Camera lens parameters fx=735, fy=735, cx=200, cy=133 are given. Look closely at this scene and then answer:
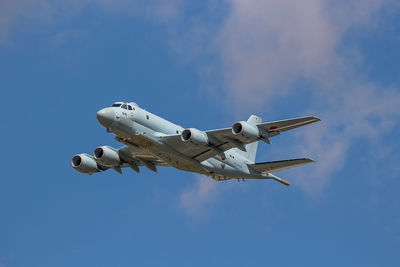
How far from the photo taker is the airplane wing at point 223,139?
53.8 m

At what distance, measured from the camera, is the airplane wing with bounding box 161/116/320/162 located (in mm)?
53781

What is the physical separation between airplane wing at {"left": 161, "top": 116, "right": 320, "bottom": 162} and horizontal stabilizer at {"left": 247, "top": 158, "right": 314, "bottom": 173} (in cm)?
493

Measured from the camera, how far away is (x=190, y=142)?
2202 inches

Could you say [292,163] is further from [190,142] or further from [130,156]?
[130,156]

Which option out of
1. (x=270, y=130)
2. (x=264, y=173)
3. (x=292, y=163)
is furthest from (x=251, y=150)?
(x=270, y=130)

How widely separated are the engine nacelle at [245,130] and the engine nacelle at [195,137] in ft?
8.49

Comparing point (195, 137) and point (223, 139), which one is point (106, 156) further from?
point (223, 139)

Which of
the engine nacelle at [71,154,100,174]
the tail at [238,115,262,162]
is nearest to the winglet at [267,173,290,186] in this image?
the tail at [238,115,262,162]

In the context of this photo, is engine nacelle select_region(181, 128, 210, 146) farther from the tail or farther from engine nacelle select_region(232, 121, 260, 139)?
the tail

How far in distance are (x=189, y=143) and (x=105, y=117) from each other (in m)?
6.68

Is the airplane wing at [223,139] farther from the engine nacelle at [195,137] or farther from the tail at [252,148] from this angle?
the tail at [252,148]

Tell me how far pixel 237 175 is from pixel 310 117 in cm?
1256

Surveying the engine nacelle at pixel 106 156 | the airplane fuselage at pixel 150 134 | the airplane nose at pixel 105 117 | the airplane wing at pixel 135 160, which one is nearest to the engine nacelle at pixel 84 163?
the engine nacelle at pixel 106 156

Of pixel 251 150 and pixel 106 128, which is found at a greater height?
pixel 251 150
